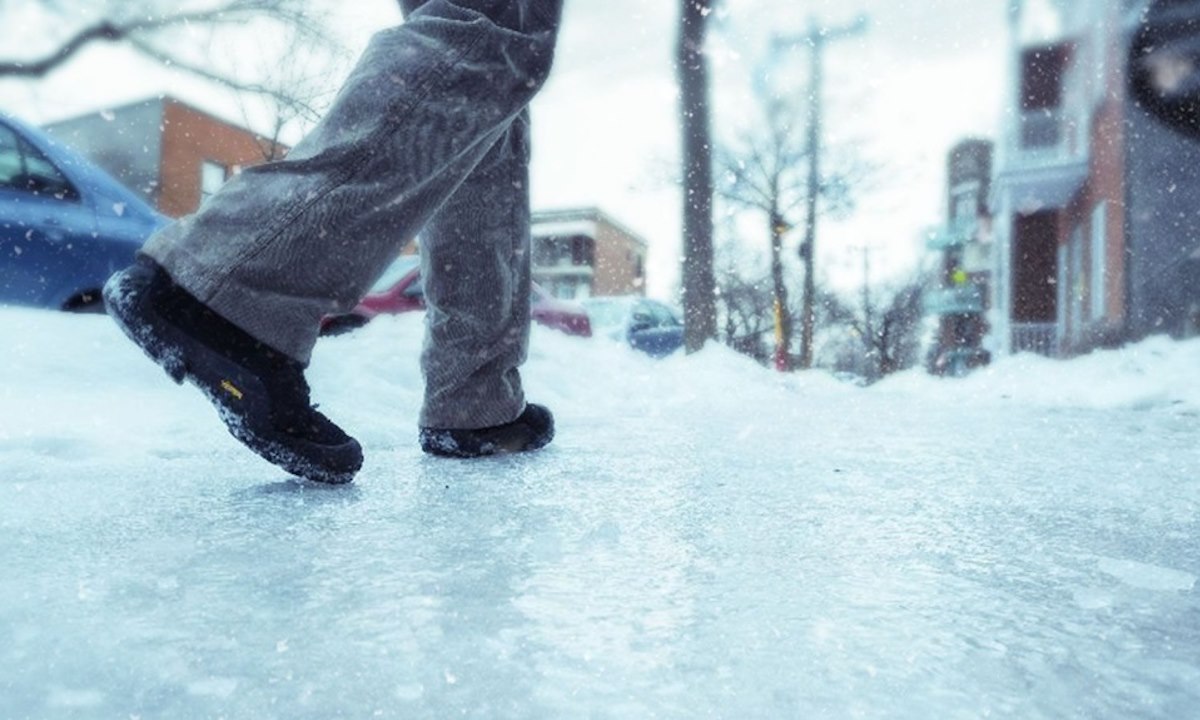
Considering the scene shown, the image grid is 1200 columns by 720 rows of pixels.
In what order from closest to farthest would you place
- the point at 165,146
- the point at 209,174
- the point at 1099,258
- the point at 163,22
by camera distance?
the point at 1099,258 < the point at 163,22 < the point at 165,146 < the point at 209,174

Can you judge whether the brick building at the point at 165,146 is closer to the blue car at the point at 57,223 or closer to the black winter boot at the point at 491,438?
the blue car at the point at 57,223

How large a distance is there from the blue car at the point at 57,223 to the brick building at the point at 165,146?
78.8 feet

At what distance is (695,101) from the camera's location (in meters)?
9.27

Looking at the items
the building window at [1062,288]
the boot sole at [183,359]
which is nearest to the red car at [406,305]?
the boot sole at [183,359]

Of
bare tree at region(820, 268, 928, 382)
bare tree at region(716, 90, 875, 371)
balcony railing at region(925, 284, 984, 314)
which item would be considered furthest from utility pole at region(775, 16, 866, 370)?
bare tree at region(820, 268, 928, 382)

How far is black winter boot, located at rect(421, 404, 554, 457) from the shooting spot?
1651mm

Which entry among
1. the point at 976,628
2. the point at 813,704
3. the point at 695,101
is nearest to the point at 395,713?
the point at 813,704

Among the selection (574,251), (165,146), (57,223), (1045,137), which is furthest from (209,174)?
(57,223)

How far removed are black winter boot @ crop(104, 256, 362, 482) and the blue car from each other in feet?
9.14

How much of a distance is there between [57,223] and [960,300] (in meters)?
33.9

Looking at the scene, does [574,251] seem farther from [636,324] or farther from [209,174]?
[636,324]

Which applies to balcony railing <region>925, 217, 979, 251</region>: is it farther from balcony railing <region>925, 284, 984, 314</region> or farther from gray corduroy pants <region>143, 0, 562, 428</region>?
gray corduroy pants <region>143, 0, 562, 428</region>

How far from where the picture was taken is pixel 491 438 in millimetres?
1683

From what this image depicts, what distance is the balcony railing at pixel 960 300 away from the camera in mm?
33656
